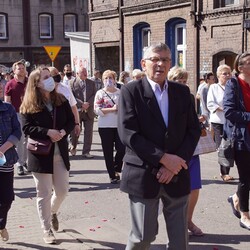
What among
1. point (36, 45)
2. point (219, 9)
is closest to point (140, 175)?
point (219, 9)

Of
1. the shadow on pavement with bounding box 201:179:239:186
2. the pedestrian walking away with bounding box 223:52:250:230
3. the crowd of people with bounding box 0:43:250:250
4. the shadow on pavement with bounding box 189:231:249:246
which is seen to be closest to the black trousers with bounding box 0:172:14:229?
the crowd of people with bounding box 0:43:250:250

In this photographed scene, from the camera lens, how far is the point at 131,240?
408 centimetres

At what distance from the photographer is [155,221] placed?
405 cm

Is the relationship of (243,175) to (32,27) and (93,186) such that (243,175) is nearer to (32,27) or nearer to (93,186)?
(93,186)

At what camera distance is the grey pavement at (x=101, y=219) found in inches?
217

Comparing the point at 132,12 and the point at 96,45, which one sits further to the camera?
the point at 96,45

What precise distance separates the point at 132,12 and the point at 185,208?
56.7 ft

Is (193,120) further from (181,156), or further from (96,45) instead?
(96,45)

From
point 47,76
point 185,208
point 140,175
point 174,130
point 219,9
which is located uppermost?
point 219,9

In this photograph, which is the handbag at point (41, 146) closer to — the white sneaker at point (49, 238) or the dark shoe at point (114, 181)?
the white sneaker at point (49, 238)

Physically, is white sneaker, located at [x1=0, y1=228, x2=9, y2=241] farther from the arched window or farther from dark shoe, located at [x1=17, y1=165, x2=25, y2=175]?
the arched window

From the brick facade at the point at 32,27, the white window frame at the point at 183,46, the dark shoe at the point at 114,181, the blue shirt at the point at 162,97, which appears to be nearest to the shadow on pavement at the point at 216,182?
the dark shoe at the point at 114,181

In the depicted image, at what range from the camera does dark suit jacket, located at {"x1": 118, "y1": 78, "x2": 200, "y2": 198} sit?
3939 millimetres

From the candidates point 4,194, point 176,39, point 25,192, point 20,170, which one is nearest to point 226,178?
point 25,192
